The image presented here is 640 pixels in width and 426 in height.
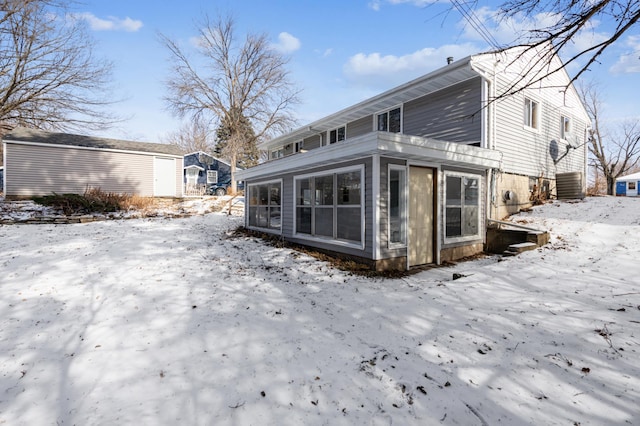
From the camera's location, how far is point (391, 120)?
1159 centimetres

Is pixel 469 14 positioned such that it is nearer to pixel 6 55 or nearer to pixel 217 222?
pixel 217 222

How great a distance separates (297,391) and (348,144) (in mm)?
4612

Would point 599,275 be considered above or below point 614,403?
above

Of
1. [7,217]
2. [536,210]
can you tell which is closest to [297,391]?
[536,210]

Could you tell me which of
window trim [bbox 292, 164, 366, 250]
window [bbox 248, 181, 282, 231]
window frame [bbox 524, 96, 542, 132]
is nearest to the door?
window trim [bbox 292, 164, 366, 250]

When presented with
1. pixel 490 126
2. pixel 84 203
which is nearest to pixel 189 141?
pixel 84 203

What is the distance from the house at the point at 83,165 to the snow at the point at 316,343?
12.6 metres

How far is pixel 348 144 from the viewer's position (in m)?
6.05

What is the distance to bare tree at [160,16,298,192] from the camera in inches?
974

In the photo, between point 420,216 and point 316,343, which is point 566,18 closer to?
point 420,216

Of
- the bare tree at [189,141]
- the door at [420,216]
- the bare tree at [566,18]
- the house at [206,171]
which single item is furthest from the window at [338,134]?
the bare tree at [189,141]

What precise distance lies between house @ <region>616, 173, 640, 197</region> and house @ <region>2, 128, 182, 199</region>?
36.3 m

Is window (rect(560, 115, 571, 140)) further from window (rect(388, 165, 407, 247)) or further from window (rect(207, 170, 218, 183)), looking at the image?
window (rect(207, 170, 218, 183))

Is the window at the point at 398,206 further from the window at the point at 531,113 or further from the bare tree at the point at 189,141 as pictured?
the bare tree at the point at 189,141
